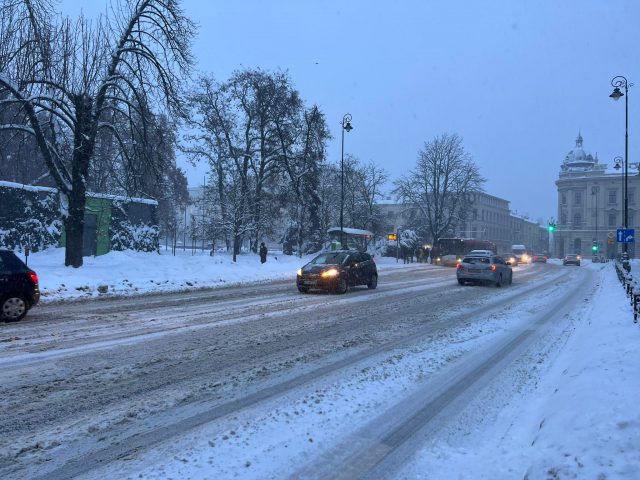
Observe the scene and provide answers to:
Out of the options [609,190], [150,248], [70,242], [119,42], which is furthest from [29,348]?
[609,190]

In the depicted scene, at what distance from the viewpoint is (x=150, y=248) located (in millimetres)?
33438

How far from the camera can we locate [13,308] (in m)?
10.5

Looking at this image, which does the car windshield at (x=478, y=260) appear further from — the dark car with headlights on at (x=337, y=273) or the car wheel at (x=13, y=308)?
the car wheel at (x=13, y=308)

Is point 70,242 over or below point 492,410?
over

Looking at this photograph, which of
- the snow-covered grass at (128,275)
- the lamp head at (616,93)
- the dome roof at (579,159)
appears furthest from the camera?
the dome roof at (579,159)

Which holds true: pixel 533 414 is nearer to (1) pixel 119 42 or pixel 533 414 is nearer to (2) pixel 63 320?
(2) pixel 63 320

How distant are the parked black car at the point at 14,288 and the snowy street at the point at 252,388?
402mm

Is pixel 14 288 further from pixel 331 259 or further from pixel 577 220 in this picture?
pixel 577 220

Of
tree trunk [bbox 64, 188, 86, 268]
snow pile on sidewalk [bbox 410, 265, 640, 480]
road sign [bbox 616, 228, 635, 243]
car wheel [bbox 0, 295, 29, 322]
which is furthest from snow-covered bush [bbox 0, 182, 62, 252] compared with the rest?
road sign [bbox 616, 228, 635, 243]

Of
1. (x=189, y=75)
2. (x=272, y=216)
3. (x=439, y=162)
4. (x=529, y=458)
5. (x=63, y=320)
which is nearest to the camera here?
(x=529, y=458)

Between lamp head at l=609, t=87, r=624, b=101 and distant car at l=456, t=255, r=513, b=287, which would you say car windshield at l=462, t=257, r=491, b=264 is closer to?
distant car at l=456, t=255, r=513, b=287

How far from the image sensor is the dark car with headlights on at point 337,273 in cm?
1792

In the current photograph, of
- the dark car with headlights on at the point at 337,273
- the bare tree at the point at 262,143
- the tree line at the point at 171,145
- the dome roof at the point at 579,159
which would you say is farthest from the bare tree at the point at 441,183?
the dome roof at the point at 579,159

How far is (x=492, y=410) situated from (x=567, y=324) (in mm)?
7364
